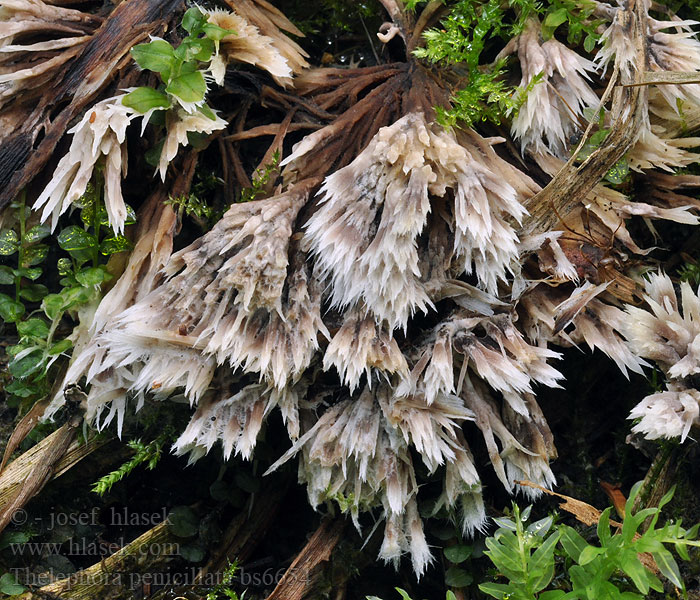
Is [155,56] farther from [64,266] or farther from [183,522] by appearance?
[183,522]

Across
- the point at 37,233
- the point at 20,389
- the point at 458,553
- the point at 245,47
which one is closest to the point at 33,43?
the point at 37,233

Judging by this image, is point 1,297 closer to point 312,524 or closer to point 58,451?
point 58,451

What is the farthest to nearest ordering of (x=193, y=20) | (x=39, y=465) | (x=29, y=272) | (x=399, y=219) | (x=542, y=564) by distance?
(x=29, y=272) < (x=39, y=465) < (x=193, y=20) < (x=399, y=219) < (x=542, y=564)

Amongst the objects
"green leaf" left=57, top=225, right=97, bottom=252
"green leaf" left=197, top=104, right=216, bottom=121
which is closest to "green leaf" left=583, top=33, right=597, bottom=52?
"green leaf" left=197, top=104, right=216, bottom=121

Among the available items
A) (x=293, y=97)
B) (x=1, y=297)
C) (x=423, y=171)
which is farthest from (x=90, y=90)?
(x=423, y=171)

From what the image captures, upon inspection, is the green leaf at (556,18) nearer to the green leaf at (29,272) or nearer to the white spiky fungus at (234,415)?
the white spiky fungus at (234,415)
